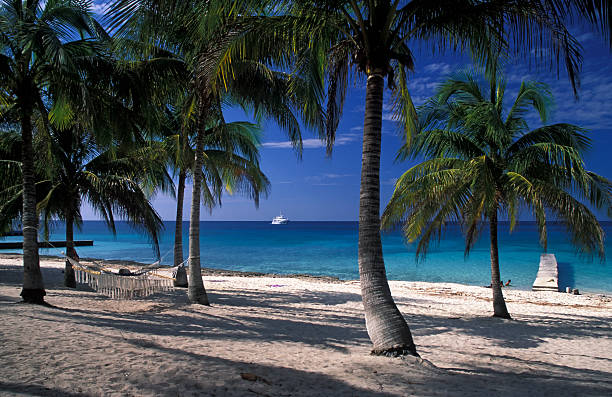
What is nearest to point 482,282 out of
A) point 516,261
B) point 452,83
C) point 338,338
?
point 516,261

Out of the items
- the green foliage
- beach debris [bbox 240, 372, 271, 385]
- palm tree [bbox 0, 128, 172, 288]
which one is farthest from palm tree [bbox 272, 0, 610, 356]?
palm tree [bbox 0, 128, 172, 288]

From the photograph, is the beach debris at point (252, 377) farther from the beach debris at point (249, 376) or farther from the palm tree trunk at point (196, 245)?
the palm tree trunk at point (196, 245)

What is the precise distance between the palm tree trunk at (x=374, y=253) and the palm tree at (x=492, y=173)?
8.17ft

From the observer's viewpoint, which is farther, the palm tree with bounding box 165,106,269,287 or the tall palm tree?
the palm tree with bounding box 165,106,269,287

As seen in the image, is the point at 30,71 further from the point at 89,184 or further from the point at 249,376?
the point at 249,376

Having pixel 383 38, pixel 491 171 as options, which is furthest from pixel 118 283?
pixel 491 171

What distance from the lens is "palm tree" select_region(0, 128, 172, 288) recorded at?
8.69m

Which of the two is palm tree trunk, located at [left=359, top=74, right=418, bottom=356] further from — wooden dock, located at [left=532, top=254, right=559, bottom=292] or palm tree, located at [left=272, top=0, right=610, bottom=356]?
wooden dock, located at [left=532, top=254, right=559, bottom=292]

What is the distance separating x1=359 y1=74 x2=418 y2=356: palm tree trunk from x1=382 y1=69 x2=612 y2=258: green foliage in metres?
2.45

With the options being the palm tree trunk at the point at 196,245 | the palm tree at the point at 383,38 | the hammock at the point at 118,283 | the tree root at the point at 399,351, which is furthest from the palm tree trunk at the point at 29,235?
the tree root at the point at 399,351

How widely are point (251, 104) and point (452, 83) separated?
435 centimetres

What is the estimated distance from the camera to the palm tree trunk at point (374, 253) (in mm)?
4008

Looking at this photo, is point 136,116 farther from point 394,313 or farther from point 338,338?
point 394,313

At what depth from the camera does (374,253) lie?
13.7ft
